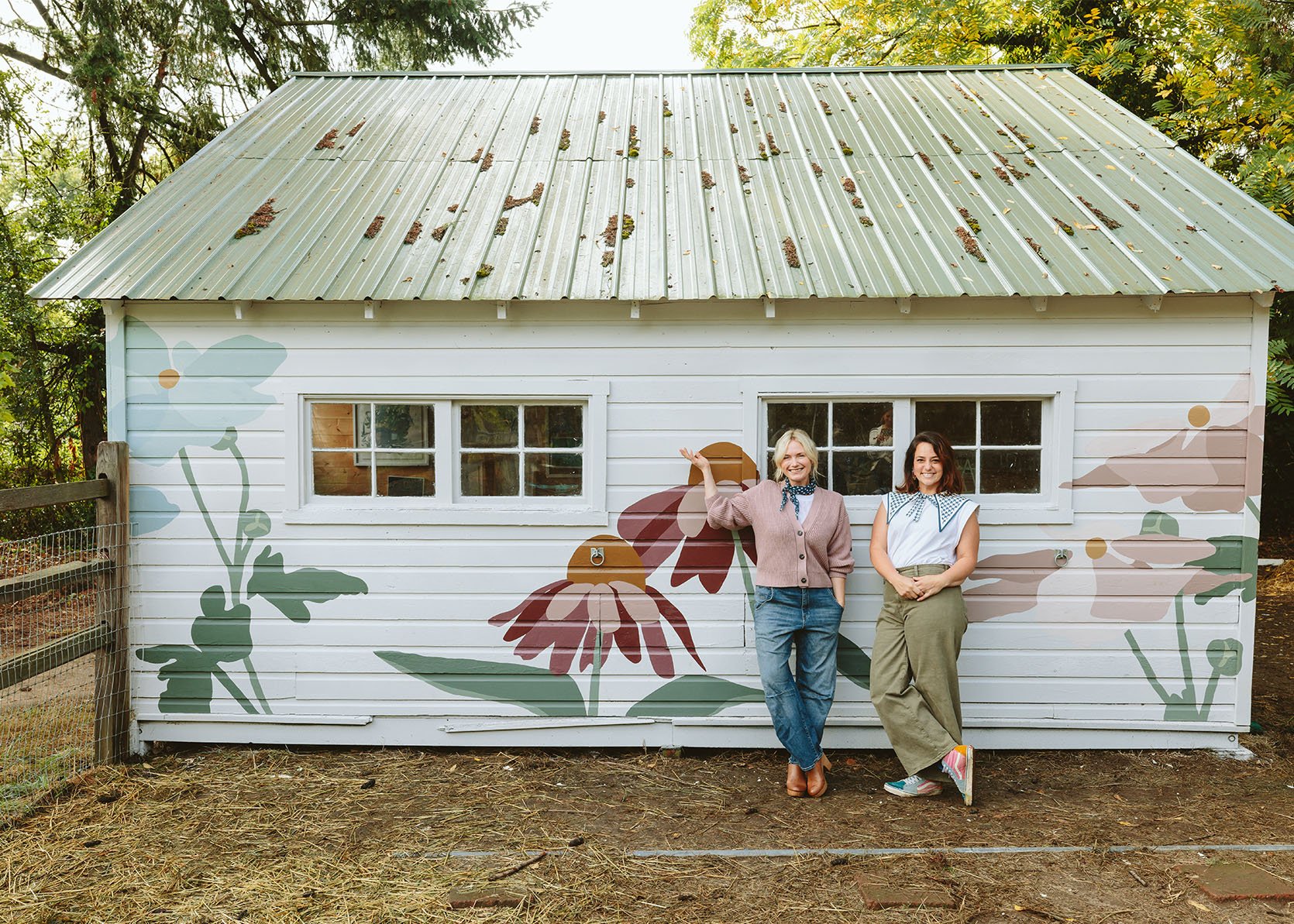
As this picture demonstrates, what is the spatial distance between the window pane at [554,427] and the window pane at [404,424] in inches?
23.0

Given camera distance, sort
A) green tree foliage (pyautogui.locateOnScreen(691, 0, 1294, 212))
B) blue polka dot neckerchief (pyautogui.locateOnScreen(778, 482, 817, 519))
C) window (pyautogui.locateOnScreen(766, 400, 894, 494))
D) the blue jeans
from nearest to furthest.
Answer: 1. the blue jeans
2. blue polka dot neckerchief (pyautogui.locateOnScreen(778, 482, 817, 519))
3. window (pyautogui.locateOnScreen(766, 400, 894, 494))
4. green tree foliage (pyautogui.locateOnScreen(691, 0, 1294, 212))

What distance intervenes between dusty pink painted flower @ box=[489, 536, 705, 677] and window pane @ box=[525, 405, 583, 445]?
1.92ft

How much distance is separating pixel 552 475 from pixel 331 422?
1328 millimetres

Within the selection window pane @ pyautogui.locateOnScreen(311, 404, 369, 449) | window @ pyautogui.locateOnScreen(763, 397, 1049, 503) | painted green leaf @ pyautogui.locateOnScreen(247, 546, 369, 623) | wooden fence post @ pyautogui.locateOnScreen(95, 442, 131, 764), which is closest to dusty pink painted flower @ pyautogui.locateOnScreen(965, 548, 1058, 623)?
window @ pyautogui.locateOnScreen(763, 397, 1049, 503)

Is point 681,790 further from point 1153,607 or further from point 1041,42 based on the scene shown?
point 1041,42

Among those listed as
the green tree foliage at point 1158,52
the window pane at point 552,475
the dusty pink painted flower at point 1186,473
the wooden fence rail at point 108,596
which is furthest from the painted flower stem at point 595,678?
the green tree foliage at point 1158,52

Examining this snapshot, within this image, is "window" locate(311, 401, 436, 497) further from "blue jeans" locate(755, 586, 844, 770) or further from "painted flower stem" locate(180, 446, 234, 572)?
"blue jeans" locate(755, 586, 844, 770)

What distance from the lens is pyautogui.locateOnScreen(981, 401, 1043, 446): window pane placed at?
4.71 meters

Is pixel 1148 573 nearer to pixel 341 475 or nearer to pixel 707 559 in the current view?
pixel 707 559

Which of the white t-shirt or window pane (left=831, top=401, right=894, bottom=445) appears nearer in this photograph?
the white t-shirt

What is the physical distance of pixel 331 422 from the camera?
480 centimetres

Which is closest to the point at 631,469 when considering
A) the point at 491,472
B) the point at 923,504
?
the point at 491,472

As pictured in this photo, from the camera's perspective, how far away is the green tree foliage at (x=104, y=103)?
9.18 m

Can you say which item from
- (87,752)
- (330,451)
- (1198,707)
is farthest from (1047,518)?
(87,752)
